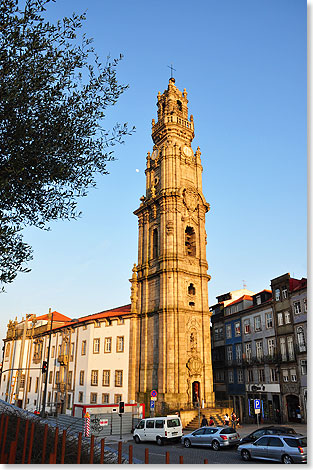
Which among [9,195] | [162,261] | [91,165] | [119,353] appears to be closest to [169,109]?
[162,261]

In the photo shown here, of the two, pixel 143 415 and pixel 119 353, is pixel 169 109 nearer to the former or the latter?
pixel 119 353

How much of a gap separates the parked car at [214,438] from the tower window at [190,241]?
22.9 metres

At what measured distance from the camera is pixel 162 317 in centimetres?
3891

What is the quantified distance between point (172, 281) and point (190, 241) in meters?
7.15

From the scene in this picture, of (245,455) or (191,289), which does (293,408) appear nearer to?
(191,289)

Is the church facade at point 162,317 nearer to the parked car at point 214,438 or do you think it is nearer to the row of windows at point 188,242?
the row of windows at point 188,242

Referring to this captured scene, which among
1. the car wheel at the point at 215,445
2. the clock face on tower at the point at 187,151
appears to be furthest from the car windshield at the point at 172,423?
the clock face on tower at the point at 187,151

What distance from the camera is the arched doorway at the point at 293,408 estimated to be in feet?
123

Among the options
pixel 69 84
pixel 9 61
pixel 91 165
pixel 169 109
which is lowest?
pixel 91 165

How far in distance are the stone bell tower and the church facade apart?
0.10 m

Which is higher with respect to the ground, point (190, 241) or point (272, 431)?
point (190, 241)

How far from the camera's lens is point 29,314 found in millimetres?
79375

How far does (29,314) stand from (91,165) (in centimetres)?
7197

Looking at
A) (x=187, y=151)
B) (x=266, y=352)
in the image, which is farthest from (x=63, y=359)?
(x=187, y=151)
